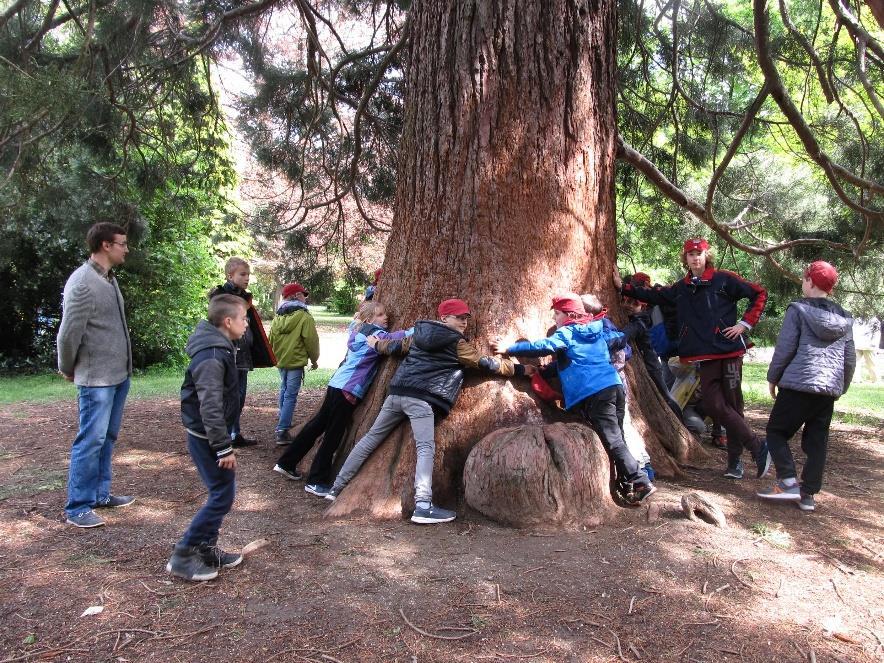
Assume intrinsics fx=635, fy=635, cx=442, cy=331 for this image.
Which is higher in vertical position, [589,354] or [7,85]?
[7,85]

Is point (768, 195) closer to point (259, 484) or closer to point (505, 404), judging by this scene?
point (505, 404)

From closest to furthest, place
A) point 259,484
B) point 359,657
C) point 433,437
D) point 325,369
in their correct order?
point 359,657 < point 433,437 < point 259,484 < point 325,369

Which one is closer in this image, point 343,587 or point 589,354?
point 343,587

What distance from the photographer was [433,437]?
159 inches

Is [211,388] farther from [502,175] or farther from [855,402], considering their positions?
[855,402]

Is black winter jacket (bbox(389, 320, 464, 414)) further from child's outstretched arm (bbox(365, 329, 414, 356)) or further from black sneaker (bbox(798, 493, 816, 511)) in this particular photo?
black sneaker (bbox(798, 493, 816, 511))

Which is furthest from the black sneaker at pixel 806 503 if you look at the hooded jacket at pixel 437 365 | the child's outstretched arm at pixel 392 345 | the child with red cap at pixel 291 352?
the child with red cap at pixel 291 352

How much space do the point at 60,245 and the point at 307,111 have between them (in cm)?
661

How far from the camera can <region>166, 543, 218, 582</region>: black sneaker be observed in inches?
121

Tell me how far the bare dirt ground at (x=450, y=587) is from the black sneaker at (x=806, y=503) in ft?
0.17

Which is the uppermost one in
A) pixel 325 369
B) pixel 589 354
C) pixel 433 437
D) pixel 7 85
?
pixel 7 85

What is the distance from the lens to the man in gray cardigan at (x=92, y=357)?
3.85 meters

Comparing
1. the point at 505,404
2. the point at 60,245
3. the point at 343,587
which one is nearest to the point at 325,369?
the point at 60,245

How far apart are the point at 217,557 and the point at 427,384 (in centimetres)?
156
